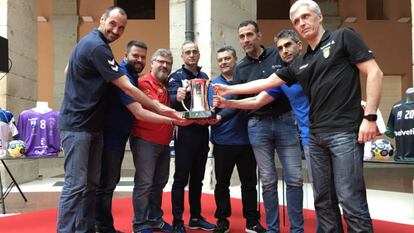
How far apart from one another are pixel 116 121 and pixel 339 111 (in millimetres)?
2018

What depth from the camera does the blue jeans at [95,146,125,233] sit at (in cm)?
394

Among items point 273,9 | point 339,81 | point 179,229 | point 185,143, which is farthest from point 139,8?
point 339,81

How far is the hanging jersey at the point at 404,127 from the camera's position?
228 inches

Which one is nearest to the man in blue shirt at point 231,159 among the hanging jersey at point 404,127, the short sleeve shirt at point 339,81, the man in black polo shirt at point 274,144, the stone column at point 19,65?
the man in black polo shirt at point 274,144

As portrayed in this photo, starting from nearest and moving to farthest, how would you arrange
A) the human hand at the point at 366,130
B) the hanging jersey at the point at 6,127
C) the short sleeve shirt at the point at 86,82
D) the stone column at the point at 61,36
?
the human hand at the point at 366,130, the short sleeve shirt at the point at 86,82, the hanging jersey at the point at 6,127, the stone column at the point at 61,36

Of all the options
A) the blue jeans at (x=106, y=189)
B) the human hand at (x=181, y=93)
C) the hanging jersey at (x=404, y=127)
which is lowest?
the blue jeans at (x=106, y=189)

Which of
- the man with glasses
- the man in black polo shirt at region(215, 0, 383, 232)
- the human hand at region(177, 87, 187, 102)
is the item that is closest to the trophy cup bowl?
the human hand at region(177, 87, 187, 102)

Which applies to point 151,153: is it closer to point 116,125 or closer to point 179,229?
point 116,125

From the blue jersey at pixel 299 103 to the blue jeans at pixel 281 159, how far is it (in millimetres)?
121

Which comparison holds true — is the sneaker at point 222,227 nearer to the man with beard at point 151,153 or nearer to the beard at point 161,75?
the man with beard at point 151,153

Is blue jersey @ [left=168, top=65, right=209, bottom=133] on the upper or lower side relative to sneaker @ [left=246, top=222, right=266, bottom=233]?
upper

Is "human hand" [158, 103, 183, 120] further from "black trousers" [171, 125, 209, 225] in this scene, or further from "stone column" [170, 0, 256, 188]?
"stone column" [170, 0, 256, 188]

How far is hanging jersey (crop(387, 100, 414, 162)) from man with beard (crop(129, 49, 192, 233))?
3351 mm

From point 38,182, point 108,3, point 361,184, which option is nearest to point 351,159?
point 361,184
